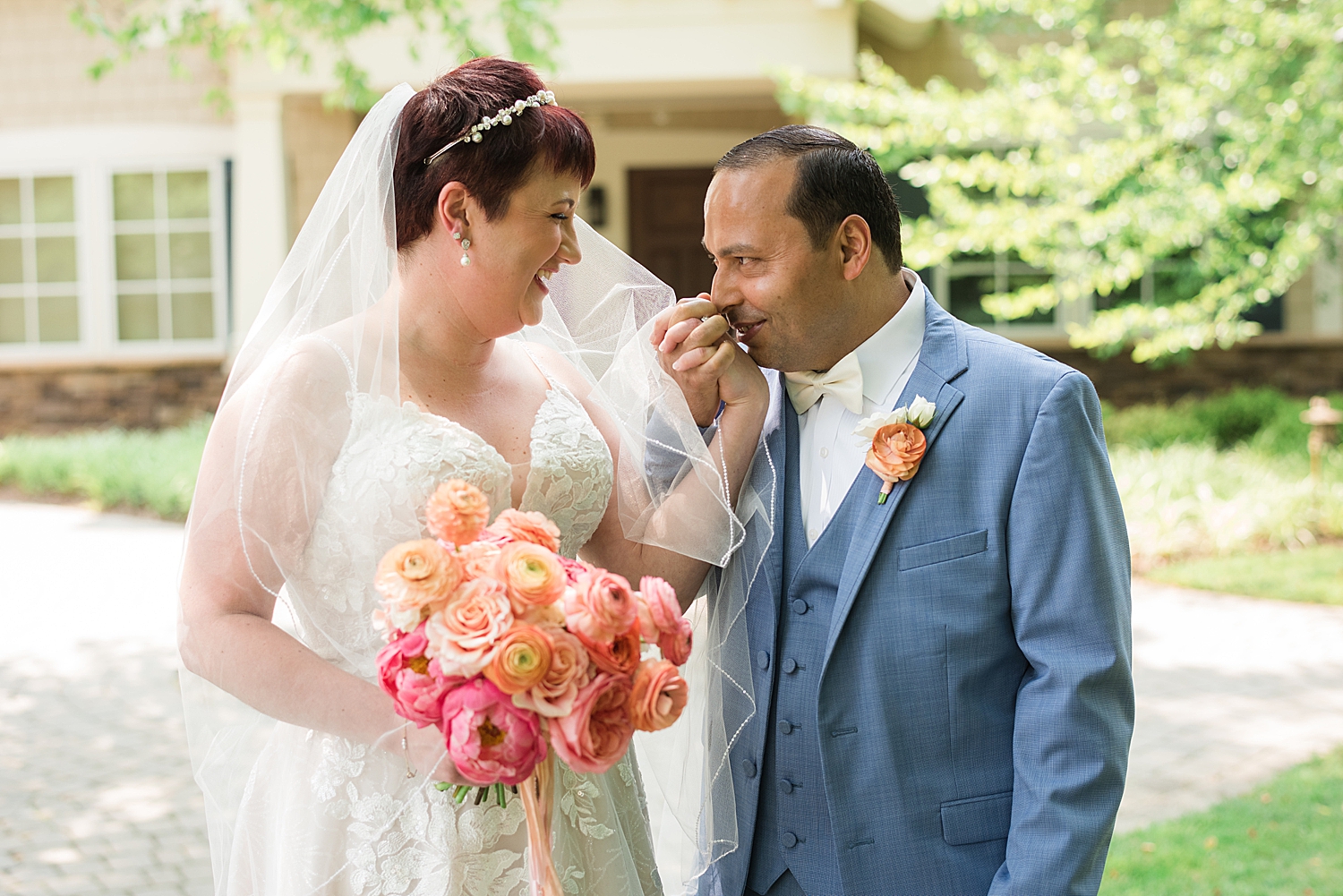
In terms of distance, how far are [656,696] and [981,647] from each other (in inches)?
27.7

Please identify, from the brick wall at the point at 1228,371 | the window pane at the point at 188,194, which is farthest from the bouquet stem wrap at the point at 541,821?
the window pane at the point at 188,194

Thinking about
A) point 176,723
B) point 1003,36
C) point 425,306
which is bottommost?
point 176,723

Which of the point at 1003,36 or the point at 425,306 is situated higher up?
the point at 1003,36

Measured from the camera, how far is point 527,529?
6.30 feet

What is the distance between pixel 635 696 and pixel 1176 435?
11.4 metres

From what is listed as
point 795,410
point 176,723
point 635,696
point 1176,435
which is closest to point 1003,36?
point 1176,435

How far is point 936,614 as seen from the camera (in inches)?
85.0

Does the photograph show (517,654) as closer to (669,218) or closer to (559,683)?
(559,683)

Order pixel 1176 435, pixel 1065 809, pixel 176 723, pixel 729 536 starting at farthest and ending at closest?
pixel 1176 435 → pixel 176 723 → pixel 729 536 → pixel 1065 809

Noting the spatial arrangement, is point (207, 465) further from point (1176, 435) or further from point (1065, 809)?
point (1176, 435)

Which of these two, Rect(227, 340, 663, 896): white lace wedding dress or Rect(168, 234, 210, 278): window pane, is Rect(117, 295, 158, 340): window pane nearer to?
Rect(168, 234, 210, 278): window pane

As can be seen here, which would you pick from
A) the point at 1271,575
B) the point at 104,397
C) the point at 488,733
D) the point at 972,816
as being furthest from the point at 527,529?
the point at 104,397

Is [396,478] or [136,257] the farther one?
[136,257]

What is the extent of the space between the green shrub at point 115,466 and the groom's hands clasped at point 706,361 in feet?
32.3
